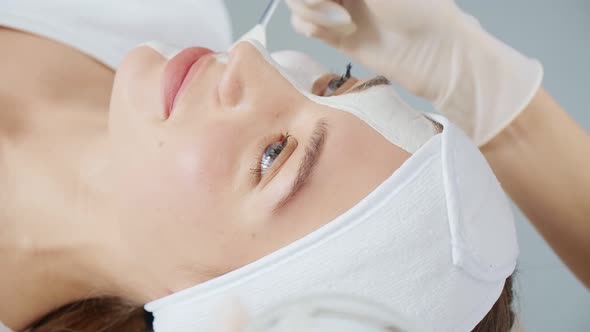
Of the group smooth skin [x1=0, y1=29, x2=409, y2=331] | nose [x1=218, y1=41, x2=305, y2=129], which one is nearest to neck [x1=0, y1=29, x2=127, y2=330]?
smooth skin [x1=0, y1=29, x2=409, y2=331]

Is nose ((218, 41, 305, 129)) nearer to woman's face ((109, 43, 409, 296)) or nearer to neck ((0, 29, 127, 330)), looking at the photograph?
woman's face ((109, 43, 409, 296))

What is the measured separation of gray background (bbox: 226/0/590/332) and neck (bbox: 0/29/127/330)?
58cm

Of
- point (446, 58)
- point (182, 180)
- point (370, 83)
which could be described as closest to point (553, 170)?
point (446, 58)

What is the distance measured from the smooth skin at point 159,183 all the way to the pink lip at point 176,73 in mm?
17

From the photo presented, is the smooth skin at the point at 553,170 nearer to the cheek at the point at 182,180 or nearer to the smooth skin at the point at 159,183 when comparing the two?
the smooth skin at the point at 159,183

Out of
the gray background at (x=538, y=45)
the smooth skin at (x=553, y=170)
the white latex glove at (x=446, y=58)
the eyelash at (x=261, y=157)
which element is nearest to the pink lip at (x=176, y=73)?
the eyelash at (x=261, y=157)

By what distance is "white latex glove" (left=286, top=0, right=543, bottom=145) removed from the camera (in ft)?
3.04

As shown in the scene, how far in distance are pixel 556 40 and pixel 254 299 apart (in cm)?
115

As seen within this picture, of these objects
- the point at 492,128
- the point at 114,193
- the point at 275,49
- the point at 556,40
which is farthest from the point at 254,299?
the point at 556,40

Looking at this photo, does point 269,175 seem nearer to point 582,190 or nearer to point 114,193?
point 114,193

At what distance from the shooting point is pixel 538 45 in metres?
1.39

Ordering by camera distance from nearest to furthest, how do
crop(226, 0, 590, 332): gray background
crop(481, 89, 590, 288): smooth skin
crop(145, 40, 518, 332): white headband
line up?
crop(145, 40, 518, 332): white headband, crop(481, 89, 590, 288): smooth skin, crop(226, 0, 590, 332): gray background

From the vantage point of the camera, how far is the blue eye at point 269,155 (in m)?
0.61

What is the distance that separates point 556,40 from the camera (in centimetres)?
138
